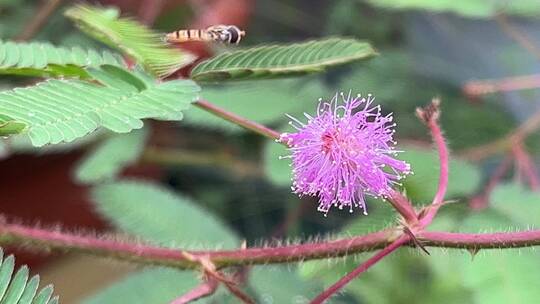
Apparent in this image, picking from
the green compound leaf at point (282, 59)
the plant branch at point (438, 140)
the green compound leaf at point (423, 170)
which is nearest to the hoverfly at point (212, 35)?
the green compound leaf at point (282, 59)

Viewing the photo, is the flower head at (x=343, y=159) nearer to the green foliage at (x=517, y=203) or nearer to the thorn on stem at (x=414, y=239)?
the thorn on stem at (x=414, y=239)

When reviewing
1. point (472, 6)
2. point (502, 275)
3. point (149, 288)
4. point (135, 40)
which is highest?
point (472, 6)

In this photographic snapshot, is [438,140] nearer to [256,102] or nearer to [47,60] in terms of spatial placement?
[47,60]

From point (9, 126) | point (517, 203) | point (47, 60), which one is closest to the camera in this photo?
point (9, 126)

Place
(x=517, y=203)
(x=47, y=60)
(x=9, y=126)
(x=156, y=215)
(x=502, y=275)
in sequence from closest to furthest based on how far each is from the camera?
1. (x=9, y=126)
2. (x=47, y=60)
3. (x=502, y=275)
4. (x=517, y=203)
5. (x=156, y=215)

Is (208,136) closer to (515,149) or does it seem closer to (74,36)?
(74,36)

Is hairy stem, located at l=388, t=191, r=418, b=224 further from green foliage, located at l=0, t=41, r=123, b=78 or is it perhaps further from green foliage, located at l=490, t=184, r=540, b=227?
green foliage, located at l=490, t=184, r=540, b=227

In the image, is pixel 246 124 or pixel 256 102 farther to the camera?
pixel 256 102

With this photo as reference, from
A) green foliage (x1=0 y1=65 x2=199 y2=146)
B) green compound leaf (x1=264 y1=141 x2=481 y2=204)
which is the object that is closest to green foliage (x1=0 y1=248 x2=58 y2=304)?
green foliage (x1=0 y1=65 x2=199 y2=146)

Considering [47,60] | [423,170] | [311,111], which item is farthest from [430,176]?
[47,60]

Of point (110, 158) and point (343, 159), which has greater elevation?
point (343, 159)
